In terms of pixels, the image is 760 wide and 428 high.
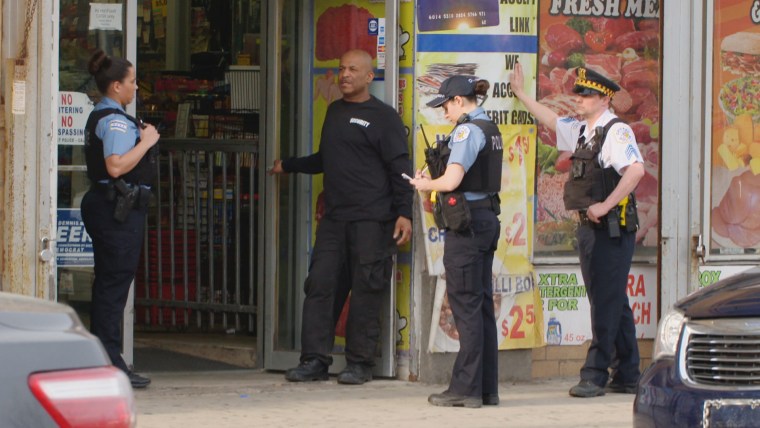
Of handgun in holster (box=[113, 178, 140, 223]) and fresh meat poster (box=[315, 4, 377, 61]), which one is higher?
fresh meat poster (box=[315, 4, 377, 61])

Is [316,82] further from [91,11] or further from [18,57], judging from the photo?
[18,57]

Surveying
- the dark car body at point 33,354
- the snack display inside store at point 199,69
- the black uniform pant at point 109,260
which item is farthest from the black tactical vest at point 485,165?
the dark car body at point 33,354

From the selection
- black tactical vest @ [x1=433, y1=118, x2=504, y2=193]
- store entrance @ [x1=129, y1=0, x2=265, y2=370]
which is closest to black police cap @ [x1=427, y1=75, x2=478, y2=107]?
black tactical vest @ [x1=433, y1=118, x2=504, y2=193]

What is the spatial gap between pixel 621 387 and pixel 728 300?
3.08 metres

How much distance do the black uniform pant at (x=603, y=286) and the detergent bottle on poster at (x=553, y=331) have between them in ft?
1.93

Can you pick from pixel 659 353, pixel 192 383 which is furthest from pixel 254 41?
pixel 659 353

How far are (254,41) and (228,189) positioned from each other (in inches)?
47.2

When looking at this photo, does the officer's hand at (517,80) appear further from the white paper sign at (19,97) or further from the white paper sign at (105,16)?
the white paper sign at (19,97)

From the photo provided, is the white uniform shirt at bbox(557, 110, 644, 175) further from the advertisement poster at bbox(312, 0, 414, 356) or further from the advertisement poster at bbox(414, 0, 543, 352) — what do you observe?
the advertisement poster at bbox(312, 0, 414, 356)

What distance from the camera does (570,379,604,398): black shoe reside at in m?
8.69

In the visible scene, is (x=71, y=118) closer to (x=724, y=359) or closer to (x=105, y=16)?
(x=105, y=16)

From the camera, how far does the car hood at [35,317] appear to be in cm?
373

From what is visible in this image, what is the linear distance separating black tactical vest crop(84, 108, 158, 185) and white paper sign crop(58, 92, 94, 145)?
0.70 ft

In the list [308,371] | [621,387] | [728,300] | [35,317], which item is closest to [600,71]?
[621,387]
